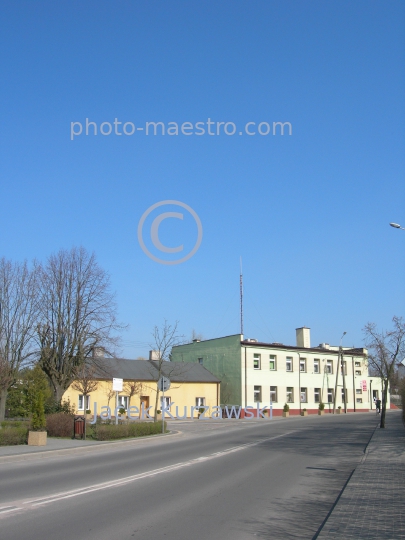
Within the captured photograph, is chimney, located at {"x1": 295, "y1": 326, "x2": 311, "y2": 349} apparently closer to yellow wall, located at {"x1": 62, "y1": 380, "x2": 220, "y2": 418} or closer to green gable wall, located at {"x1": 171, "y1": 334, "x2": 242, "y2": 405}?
green gable wall, located at {"x1": 171, "y1": 334, "x2": 242, "y2": 405}

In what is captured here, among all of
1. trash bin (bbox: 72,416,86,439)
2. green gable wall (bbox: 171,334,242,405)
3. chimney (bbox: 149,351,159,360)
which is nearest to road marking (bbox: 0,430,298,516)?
trash bin (bbox: 72,416,86,439)

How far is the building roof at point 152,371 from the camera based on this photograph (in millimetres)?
48188

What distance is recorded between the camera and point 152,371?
50.5 m

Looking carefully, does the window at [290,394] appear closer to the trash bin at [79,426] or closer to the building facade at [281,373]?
the building facade at [281,373]

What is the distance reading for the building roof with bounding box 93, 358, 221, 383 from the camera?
4819cm

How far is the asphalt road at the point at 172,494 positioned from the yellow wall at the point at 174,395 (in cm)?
2674

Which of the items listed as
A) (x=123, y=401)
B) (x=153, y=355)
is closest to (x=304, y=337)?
(x=153, y=355)

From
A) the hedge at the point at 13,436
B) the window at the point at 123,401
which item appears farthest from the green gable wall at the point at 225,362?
the hedge at the point at 13,436

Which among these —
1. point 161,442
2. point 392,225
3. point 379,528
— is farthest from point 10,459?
point 392,225

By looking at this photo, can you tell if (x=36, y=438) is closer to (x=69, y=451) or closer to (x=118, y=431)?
(x=69, y=451)

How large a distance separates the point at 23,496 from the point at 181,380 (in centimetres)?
4061

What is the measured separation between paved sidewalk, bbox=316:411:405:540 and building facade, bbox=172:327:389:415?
38379 millimetres

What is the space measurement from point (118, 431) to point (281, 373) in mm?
35289

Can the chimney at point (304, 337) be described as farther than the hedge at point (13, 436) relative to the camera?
Yes
